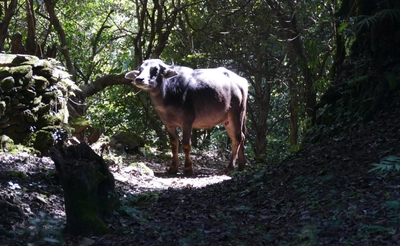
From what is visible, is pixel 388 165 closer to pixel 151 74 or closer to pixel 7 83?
pixel 7 83

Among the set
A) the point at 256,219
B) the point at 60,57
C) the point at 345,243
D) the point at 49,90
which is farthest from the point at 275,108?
the point at 345,243

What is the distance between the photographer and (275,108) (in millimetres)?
20062

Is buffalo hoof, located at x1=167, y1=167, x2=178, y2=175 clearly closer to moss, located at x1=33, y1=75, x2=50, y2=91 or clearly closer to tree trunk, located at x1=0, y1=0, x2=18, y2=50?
moss, located at x1=33, y1=75, x2=50, y2=91

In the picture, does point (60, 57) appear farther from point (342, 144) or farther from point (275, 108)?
point (342, 144)

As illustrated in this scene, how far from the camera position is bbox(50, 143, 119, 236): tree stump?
5789 millimetres

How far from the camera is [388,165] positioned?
614 centimetres

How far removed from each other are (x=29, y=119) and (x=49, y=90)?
80cm

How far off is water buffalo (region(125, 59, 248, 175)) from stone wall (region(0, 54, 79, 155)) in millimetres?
1862

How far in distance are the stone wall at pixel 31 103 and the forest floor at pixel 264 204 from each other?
2.55ft

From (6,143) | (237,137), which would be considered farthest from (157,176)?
(6,143)

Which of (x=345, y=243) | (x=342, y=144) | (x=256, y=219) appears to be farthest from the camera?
(x=342, y=144)

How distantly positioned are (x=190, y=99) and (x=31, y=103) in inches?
153

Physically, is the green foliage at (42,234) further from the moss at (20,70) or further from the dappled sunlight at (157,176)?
the moss at (20,70)

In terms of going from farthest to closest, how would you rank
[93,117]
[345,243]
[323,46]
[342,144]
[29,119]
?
[93,117] → [323,46] → [29,119] → [342,144] → [345,243]
